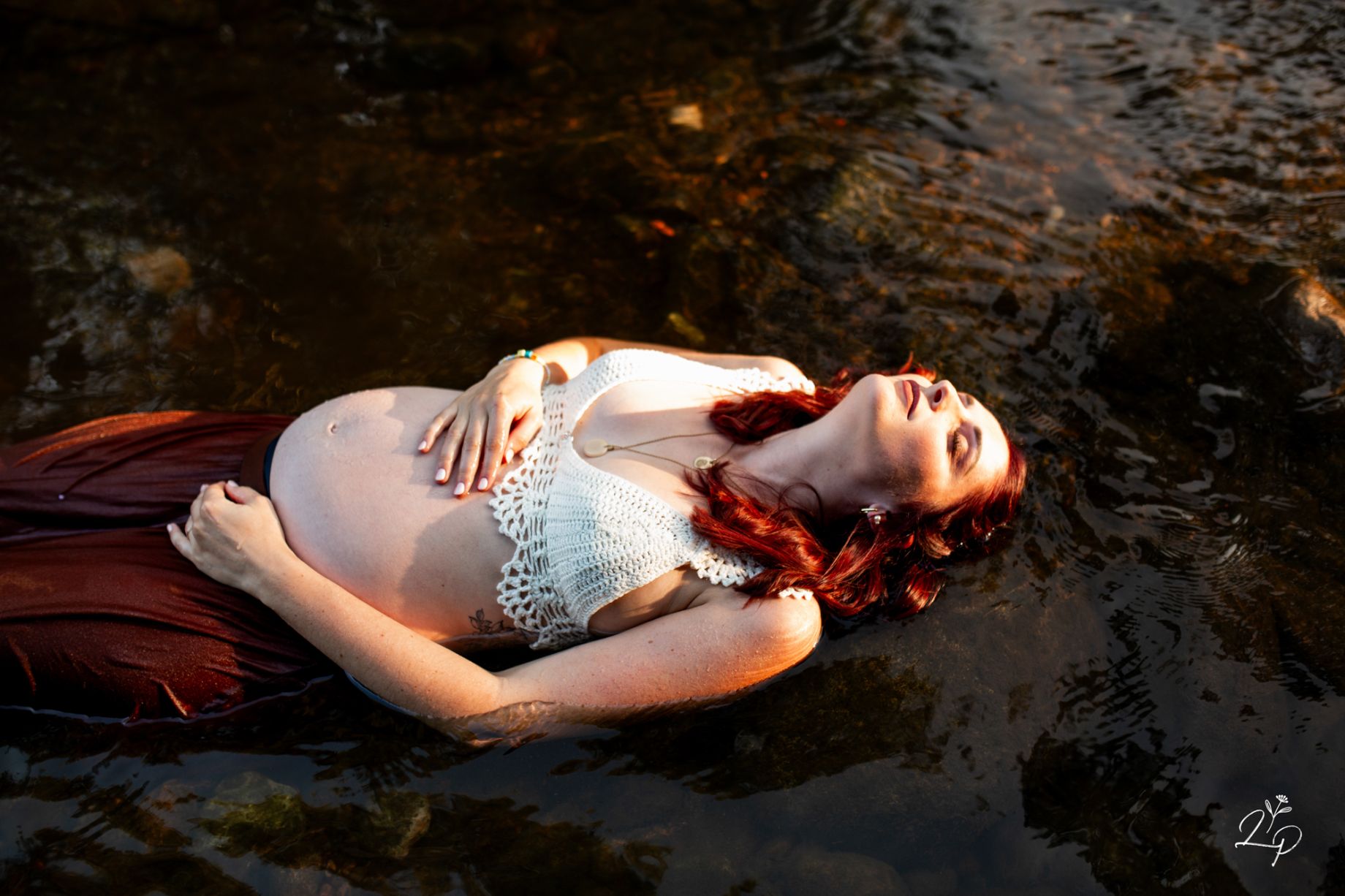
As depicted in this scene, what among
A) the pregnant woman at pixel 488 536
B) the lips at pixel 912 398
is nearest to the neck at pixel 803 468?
the pregnant woman at pixel 488 536

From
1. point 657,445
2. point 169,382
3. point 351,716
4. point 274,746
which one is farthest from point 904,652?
point 169,382

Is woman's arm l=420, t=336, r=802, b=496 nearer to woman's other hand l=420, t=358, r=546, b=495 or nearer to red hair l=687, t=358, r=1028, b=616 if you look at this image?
woman's other hand l=420, t=358, r=546, b=495

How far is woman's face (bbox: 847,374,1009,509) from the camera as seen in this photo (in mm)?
3156

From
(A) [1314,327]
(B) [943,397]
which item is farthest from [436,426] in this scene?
(A) [1314,327]

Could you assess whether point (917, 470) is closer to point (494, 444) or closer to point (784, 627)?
point (784, 627)

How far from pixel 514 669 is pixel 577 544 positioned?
46 centimetres

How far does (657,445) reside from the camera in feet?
10.9

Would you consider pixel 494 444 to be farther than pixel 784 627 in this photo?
Yes

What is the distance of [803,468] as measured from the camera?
332 centimetres

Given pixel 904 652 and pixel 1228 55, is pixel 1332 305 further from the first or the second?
pixel 904 652

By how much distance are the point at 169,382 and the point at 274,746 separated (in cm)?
194

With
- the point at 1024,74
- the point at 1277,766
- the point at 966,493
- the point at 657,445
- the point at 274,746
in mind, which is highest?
the point at 1024,74

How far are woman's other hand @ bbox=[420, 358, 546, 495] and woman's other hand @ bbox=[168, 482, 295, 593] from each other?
1.84ft

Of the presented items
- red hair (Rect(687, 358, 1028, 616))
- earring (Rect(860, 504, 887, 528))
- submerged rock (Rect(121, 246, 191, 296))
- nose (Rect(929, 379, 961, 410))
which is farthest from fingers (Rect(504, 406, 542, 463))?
submerged rock (Rect(121, 246, 191, 296))
